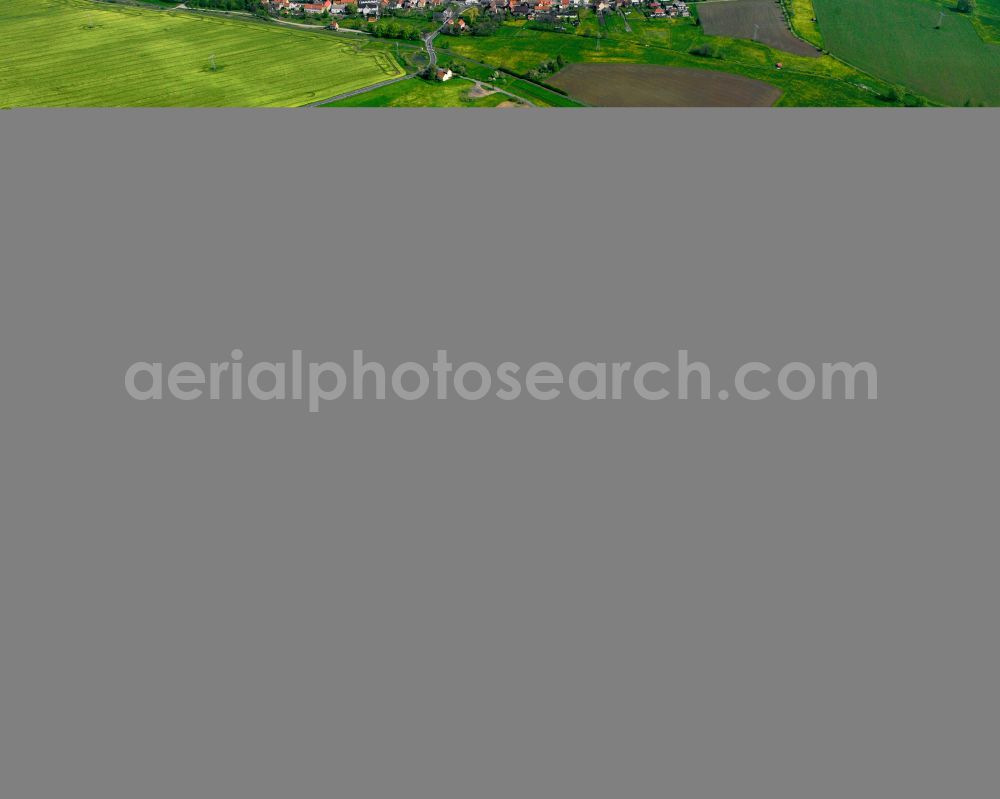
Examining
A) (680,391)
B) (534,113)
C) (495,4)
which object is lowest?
(680,391)

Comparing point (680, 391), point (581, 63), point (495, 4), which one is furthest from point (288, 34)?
point (680, 391)

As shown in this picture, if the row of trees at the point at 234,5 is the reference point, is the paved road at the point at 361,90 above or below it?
below

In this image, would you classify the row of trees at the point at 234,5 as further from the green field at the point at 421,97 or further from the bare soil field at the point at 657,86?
the bare soil field at the point at 657,86

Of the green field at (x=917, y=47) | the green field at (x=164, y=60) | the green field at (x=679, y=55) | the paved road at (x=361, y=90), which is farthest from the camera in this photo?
the green field at (x=917, y=47)

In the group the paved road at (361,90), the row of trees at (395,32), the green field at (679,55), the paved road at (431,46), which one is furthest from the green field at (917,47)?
the paved road at (361,90)

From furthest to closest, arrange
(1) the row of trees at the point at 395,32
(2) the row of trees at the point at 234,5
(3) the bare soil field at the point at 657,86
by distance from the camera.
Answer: (2) the row of trees at the point at 234,5
(1) the row of trees at the point at 395,32
(3) the bare soil field at the point at 657,86

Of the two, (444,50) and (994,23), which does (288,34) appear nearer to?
(444,50)

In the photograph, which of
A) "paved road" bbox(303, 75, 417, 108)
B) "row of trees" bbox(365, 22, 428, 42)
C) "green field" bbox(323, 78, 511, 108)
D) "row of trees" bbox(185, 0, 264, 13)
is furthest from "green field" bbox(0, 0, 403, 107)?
"row of trees" bbox(185, 0, 264, 13)

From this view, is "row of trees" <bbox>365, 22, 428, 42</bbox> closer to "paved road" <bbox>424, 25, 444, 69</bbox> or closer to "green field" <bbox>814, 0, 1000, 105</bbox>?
"paved road" <bbox>424, 25, 444, 69</bbox>
